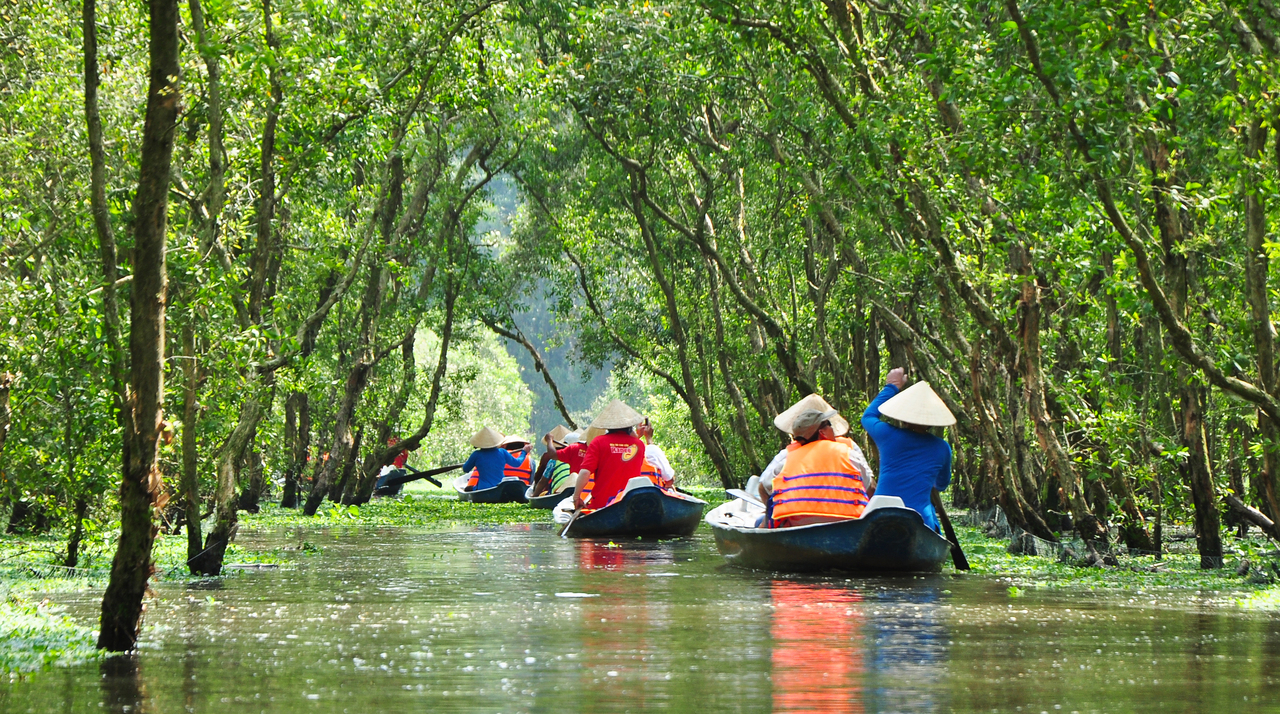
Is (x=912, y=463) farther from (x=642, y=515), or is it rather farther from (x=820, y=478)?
(x=642, y=515)

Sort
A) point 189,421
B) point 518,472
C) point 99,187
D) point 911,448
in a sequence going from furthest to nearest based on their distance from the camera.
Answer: point 518,472, point 911,448, point 189,421, point 99,187

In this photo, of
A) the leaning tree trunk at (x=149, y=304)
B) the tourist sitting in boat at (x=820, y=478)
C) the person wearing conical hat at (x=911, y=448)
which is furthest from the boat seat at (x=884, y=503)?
the leaning tree trunk at (x=149, y=304)

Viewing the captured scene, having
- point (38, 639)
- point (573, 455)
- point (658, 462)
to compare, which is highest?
point (573, 455)

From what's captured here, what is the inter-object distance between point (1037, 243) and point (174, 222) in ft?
25.9

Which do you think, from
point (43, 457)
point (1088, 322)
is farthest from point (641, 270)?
point (43, 457)

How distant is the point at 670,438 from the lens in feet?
152

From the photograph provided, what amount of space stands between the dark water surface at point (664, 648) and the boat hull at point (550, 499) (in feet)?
43.7

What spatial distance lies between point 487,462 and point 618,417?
564 inches

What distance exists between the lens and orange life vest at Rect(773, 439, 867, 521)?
12094 mm

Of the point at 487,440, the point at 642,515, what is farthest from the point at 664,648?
the point at 487,440

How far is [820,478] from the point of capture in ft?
39.9

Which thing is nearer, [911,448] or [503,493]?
[911,448]

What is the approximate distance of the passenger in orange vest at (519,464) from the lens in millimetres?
32562

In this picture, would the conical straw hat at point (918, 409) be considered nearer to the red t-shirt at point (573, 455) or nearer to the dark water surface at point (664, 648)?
the dark water surface at point (664, 648)
